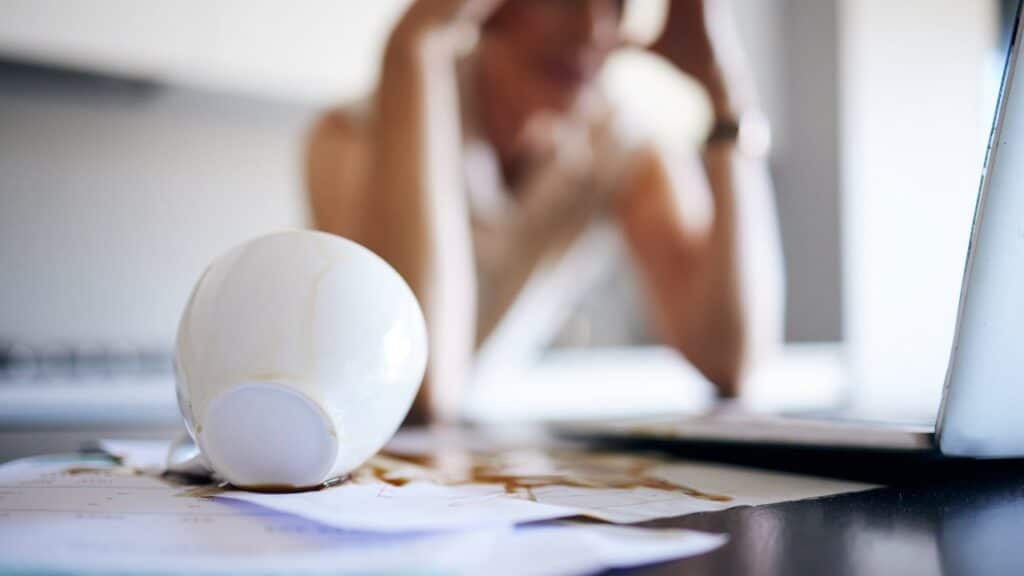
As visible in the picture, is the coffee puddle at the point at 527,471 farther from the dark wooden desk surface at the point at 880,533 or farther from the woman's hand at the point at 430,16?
the woman's hand at the point at 430,16

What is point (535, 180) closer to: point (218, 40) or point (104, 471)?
point (218, 40)

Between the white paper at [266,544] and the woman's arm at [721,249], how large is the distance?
3.36 ft

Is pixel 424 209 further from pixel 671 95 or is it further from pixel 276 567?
Result: pixel 671 95

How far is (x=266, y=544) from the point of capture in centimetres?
24

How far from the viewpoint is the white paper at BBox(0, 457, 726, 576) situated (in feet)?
0.71

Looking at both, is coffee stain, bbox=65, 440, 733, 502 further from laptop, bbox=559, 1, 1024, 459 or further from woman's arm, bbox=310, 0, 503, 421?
woman's arm, bbox=310, 0, 503, 421

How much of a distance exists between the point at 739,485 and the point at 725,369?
913 mm

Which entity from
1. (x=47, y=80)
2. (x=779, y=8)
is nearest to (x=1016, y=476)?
(x=47, y=80)

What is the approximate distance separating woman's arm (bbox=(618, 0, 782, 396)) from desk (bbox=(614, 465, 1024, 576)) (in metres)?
0.92

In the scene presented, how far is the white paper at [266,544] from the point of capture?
0.71 ft

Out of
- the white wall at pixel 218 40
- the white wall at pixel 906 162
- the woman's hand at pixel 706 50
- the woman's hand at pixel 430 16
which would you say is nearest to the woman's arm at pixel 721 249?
the woman's hand at pixel 706 50

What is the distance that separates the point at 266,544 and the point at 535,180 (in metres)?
1.50

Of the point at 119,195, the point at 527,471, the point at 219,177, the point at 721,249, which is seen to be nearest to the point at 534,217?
the point at 721,249

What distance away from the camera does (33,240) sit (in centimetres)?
195
